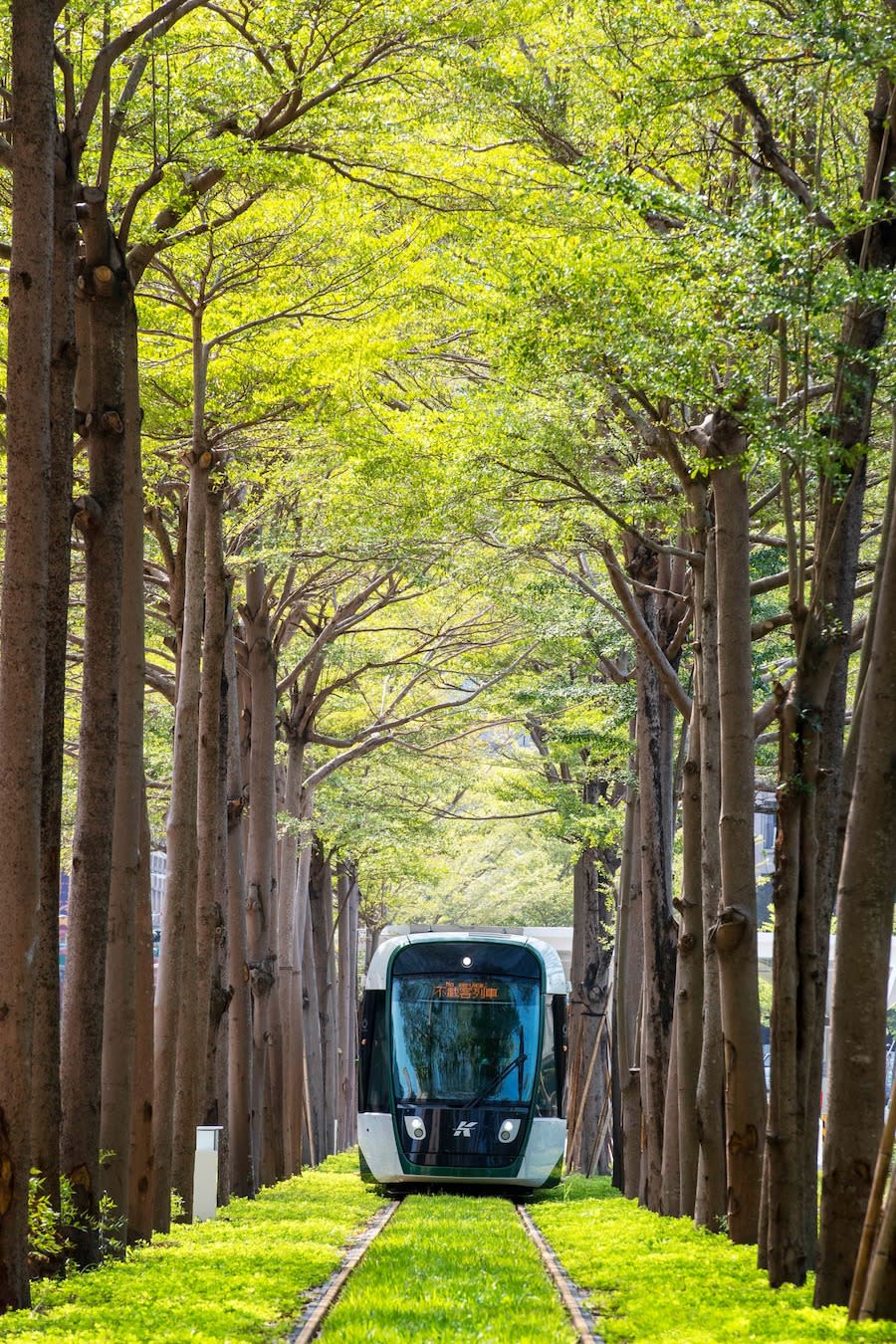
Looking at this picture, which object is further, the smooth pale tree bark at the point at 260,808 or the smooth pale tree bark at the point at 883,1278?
the smooth pale tree bark at the point at 260,808

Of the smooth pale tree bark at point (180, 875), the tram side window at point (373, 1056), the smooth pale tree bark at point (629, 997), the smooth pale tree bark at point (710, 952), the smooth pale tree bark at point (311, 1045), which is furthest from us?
the smooth pale tree bark at point (311, 1045)

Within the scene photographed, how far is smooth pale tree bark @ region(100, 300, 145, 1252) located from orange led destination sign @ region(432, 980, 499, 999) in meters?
8.32

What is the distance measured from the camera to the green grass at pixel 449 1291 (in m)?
7.91

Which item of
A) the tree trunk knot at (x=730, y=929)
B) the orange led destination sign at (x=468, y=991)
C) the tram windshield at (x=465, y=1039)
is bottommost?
the tram windshield at (x=465, y=1039)

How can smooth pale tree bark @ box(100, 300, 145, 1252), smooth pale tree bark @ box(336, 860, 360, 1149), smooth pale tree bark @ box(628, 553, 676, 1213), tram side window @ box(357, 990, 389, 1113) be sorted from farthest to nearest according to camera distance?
smooth pale tree bark @ box(336, 860, 360, 1149), tram side window @ box(357, 990, 389, 1113), smooth pale tree bark @ box(628, 553, 676, 1213), smooth pale tree bark @ box(100, 300, 145, 1252)

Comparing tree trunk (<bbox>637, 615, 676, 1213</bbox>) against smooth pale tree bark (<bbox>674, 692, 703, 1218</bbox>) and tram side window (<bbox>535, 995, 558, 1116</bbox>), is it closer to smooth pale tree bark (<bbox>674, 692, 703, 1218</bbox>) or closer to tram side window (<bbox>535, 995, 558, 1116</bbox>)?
tram side window (<bbox>535, 995, 558, 1116</bbox>)

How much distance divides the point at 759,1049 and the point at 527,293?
579 centimetres

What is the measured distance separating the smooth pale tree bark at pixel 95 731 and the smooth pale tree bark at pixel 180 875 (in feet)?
10.1

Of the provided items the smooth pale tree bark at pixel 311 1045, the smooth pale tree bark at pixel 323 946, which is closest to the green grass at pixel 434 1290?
the smooth pale tree bark at pixel 311 1045

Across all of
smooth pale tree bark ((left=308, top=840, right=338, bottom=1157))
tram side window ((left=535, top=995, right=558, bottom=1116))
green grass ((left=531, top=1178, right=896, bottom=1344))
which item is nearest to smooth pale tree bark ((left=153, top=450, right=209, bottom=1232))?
green grass ((left=531, top=1178, right=896, bottom=1344))

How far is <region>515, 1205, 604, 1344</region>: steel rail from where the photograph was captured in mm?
8527

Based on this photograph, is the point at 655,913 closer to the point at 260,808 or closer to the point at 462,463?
the point at 462,463

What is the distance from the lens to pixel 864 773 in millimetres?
8219

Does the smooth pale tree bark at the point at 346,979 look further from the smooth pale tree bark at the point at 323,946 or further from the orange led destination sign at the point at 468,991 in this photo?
the orange led destination sign at the point at 468,991
